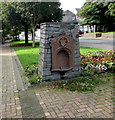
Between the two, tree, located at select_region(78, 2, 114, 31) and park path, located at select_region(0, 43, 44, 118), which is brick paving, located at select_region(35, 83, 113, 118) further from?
tree, located at select_region(78, 2, 114, 31)

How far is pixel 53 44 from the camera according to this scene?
5.08 m

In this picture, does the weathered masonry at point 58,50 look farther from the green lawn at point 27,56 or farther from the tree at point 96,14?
the tree at point 96,14

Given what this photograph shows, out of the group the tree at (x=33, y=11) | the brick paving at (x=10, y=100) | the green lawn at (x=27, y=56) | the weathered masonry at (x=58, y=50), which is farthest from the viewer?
the tree at (x=33, y=11)

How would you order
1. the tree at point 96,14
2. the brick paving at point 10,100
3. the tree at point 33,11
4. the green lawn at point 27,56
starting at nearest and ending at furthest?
the brick paving at point 10,100 < the green lawn at point 27,56 < the tree at point 33,11 < the tree at point 96,14

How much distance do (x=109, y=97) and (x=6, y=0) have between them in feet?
66.9

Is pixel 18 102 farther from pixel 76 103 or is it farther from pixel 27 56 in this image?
pixel 27 56

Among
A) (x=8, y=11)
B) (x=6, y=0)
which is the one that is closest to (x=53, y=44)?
(x=8, y=11)

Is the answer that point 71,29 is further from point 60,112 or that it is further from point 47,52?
point 60,112

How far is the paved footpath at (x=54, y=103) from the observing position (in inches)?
129

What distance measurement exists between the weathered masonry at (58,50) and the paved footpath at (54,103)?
2.59 ft

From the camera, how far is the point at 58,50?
16.9 feet

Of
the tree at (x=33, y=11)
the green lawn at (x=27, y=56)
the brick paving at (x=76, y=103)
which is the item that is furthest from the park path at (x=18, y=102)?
the tree at (x=33, y=11)

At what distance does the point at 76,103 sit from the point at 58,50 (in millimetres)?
2081

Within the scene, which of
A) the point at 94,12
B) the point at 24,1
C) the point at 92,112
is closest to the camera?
the point at 92,112
